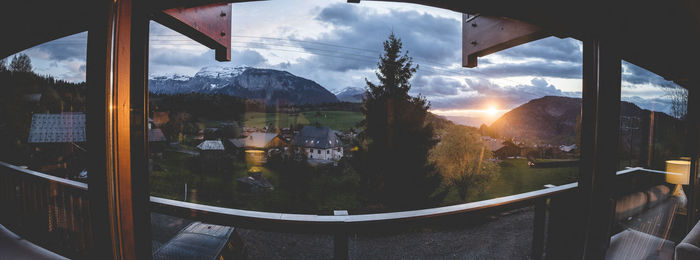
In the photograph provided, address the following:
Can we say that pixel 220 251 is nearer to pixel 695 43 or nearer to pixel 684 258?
pixel 684 258

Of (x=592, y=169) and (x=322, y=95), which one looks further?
(x=322, y=95)

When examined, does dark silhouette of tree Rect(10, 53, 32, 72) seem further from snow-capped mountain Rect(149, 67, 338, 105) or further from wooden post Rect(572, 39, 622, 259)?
snow-capped mountain Rect(149, 67, 338, 105)

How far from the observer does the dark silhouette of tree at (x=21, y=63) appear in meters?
2.79

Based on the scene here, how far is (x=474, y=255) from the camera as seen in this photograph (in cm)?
883

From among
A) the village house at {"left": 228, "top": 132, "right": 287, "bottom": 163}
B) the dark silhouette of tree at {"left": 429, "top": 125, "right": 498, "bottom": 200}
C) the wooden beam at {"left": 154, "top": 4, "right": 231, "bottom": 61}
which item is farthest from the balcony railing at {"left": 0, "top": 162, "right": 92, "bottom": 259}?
the village house at {"left": 228, "top": 132, "right": 287, "bottom": 163}

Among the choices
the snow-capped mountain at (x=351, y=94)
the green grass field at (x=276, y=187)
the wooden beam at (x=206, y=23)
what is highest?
the snow-capped mountain at (x=351, y=94)

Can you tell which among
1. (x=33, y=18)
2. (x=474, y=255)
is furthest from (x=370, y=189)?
(x=33, y=18)

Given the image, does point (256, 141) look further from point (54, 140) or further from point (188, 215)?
point (188, 215)

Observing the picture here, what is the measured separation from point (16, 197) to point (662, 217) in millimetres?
7566

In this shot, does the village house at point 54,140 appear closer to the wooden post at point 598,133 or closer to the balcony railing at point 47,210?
the balcony railing at point 47,210

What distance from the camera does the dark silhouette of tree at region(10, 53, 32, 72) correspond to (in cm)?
279

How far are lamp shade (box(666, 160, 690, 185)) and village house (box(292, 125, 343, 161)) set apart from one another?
24.4 meters

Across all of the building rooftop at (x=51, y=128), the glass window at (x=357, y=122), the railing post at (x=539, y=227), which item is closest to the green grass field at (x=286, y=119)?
the glass window at (x=357, y=122)

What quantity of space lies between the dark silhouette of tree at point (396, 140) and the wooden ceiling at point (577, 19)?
13.7 metres
